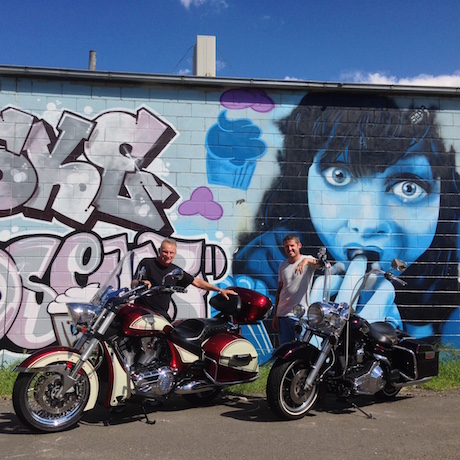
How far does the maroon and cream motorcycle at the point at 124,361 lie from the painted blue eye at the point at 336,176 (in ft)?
9.22

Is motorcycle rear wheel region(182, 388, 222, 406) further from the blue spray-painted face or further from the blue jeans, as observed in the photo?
the blue spray-painted face

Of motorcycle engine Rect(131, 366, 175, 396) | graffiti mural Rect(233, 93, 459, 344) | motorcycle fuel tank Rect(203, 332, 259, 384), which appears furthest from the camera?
graffiti mural Rect(233, 93, 459, 344)

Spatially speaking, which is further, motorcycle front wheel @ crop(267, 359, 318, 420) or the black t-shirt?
the black t-shirt

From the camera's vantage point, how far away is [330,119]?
7730 millimetres

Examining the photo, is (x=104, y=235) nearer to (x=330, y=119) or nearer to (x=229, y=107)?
(x=229, y=107)

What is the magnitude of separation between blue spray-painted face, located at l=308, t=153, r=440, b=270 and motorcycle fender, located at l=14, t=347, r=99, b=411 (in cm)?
405

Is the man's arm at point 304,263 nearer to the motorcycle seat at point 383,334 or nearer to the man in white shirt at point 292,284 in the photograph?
the man in white shirt at point 292,284

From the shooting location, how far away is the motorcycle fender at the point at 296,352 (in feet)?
16.3

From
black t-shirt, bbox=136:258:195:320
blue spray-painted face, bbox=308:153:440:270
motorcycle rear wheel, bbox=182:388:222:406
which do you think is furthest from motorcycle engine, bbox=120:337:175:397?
blue spray-painted face, bbox=308:153:440:270

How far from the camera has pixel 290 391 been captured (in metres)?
4.97

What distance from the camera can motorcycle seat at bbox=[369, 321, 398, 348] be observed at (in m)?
5.52

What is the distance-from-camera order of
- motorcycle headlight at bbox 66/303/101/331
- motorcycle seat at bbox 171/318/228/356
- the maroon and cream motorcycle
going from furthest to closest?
motorcycle seat at bbox 171/318/228/356 → motorcycle headlight at bbox 66/303/101/331 → the maroon and cream motorcycle

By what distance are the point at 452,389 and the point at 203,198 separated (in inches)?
158

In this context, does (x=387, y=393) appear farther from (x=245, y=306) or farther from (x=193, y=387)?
(x=193, y=387)
